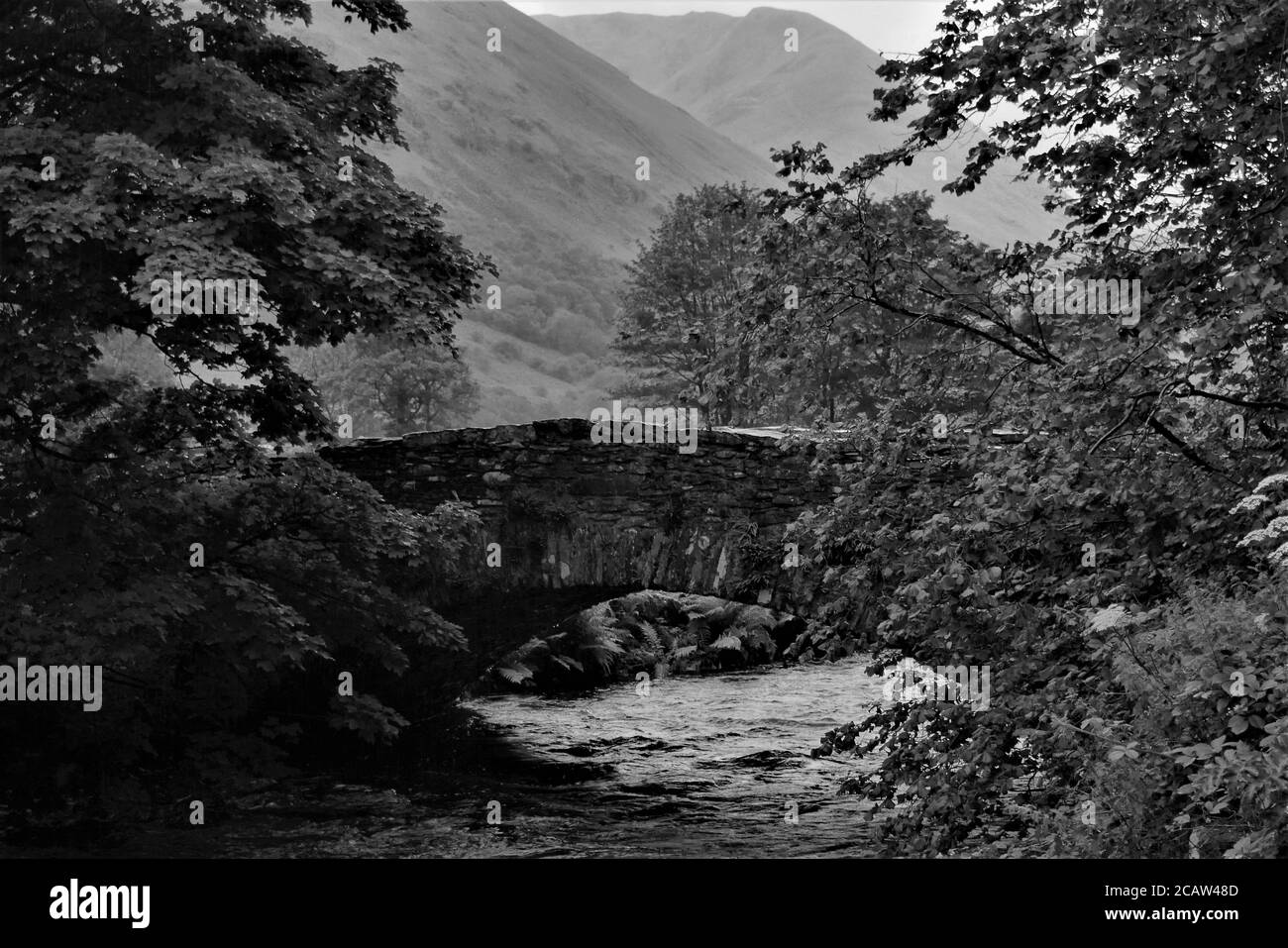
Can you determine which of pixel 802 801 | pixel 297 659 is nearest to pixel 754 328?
pixel 297 659

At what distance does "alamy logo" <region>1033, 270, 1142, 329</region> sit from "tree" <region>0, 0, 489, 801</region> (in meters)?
4.02

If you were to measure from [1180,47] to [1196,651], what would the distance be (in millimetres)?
2696

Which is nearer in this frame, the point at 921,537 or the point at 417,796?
the point at 921,537

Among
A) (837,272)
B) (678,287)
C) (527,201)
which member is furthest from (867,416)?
(527,201)

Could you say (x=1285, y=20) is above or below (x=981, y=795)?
above

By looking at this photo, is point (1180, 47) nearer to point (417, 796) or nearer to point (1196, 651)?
point (1196, 651)

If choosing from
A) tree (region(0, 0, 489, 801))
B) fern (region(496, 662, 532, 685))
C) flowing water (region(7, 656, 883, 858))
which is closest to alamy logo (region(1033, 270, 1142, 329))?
tree (region(0, 0, 489, 801))

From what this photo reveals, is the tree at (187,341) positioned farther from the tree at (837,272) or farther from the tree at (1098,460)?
the tree at (1098,460)

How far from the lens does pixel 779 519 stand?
12375mm

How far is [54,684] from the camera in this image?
8.59 metres

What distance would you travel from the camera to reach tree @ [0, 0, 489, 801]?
7.70 metres

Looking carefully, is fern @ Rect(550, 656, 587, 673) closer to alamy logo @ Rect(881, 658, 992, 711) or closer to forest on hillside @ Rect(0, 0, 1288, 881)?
forest on hillside @ Rect(0, 0, 1288, 881)
